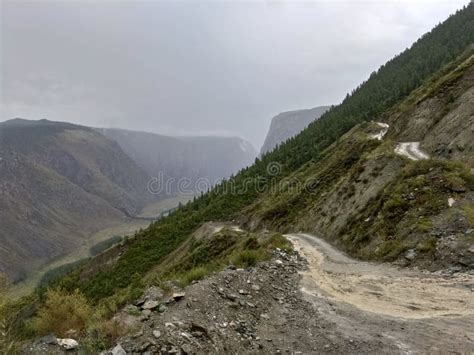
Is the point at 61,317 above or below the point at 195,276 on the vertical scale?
below

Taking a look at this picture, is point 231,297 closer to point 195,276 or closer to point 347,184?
point 195,276

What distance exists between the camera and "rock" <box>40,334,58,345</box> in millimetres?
12627

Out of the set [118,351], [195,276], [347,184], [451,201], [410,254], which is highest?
[347,184]

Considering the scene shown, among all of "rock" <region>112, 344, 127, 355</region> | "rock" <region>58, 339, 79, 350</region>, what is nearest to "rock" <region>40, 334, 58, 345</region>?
"rock" <region>58, 339, 79, 350</region>

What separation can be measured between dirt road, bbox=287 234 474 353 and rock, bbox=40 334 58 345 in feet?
34.5

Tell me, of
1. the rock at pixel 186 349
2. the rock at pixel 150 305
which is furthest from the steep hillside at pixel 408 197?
the rock at pixel 186 349

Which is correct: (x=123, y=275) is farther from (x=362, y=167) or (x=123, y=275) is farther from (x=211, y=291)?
(x=211, y=291)

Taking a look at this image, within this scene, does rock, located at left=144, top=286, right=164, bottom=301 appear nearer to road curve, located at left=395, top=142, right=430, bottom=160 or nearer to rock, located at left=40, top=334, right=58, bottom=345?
rock, located at left=40, top=334, right=58, bottom=345

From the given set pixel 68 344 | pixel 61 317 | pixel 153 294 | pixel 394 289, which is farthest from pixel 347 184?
pixel 68 344

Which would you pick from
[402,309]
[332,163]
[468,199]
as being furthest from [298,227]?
[402,309]

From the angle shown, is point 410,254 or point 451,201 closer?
point 410,254

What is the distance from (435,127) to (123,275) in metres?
73.6

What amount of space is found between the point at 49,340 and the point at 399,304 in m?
15.1

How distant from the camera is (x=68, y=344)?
40.8 feet
